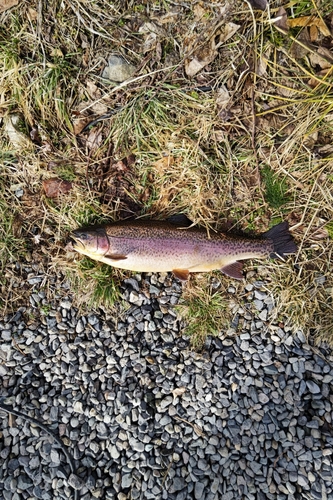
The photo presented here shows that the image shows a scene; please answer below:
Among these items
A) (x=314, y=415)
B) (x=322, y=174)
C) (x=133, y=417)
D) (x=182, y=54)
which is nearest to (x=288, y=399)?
(x=314, y=415)

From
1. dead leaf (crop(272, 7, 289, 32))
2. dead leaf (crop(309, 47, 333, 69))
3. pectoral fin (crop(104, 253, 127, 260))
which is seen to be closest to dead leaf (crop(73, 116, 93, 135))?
pectoral fin (crop(104, 253, 127, 260))

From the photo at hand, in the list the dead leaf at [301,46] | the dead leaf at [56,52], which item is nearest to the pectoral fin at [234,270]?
the dead leaf at [301,46]

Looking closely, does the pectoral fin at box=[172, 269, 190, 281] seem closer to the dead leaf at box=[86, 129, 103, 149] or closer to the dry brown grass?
the dry brown grass

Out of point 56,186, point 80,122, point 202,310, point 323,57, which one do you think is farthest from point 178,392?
point 323,57

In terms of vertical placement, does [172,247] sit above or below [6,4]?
below

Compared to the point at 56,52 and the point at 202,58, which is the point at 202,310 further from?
the point at 56,52

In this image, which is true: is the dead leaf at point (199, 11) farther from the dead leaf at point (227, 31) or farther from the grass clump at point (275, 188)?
the grass clump at point (275, 188)
